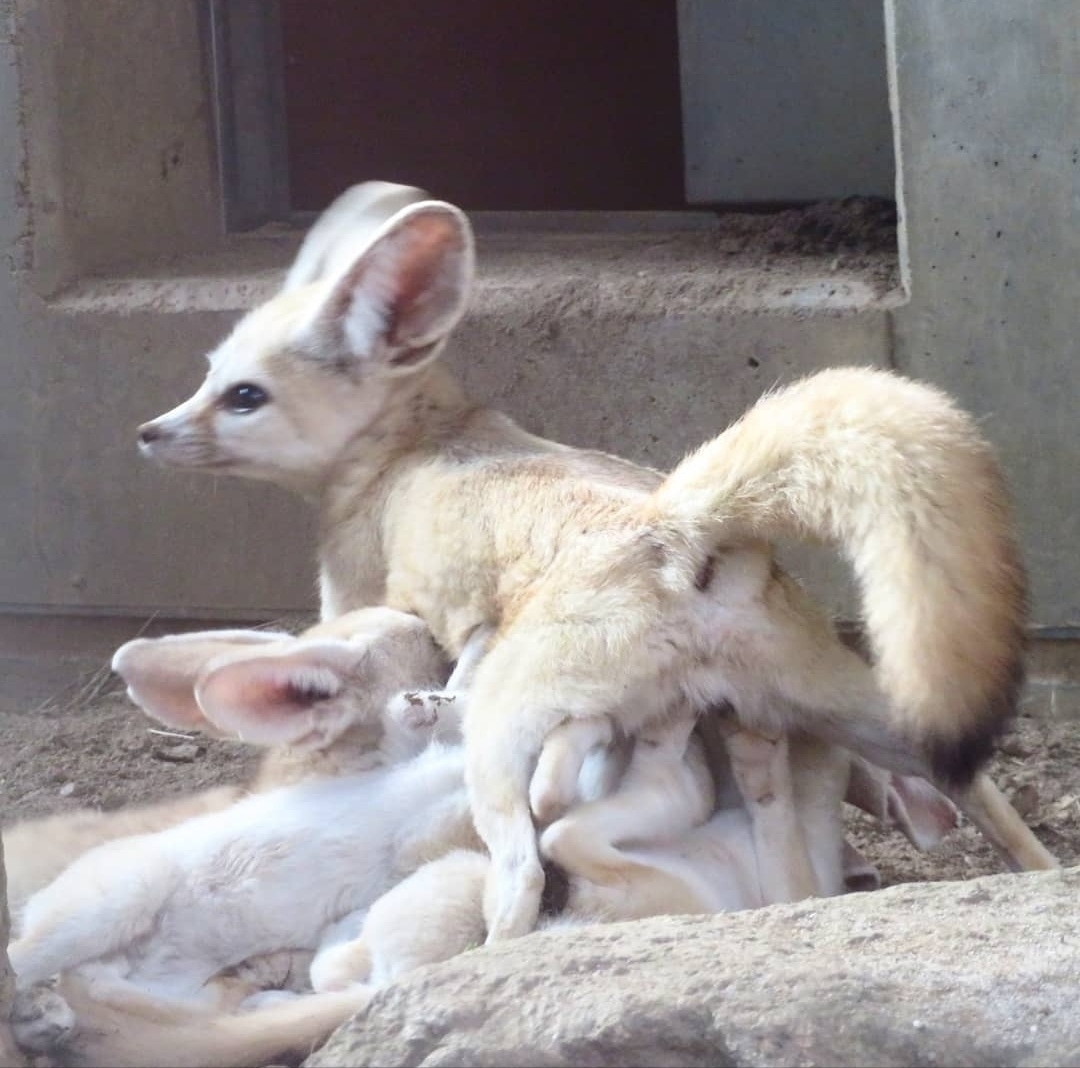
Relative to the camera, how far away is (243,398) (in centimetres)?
387

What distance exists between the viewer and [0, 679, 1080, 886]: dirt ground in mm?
3885

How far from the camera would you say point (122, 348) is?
4.75 metres

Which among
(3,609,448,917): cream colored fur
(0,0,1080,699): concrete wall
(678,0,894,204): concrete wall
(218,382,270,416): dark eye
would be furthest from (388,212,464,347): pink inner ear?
(678,0,894,204): concrete wall

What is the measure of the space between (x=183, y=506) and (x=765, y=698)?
7.45 ft

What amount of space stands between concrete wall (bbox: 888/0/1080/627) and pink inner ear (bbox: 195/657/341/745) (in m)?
1.69

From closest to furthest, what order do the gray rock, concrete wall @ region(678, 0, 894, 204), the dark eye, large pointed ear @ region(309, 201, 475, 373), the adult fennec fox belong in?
the gray rock → the adult fennec fox → large pointed ear @ region(309, 201, 475, 373) → the dark eye → concrete wall @ region(678, 0, 894, 204)

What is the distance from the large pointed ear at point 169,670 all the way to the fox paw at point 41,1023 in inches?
34.9

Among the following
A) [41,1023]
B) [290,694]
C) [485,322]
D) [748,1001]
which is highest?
[485,322]

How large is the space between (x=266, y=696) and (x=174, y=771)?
132 cm

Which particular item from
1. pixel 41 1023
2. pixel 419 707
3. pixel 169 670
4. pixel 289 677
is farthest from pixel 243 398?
pixel 41 1023

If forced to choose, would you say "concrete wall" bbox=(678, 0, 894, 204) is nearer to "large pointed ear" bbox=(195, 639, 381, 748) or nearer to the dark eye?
the dark eye

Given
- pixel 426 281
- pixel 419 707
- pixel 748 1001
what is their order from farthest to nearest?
1. pixel 426 281
2. pixel 419 707
3. pixel 748 1001

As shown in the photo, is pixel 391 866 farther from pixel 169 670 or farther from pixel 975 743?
pixel 975 743

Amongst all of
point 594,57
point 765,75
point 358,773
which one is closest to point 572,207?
point 594,57
